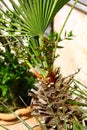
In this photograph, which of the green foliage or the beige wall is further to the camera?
the beige wall

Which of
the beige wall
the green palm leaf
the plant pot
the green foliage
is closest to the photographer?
the green palm leaf

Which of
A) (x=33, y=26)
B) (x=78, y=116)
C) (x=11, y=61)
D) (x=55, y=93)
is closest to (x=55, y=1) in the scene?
(x=33, y=26)

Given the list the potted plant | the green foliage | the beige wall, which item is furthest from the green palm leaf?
the beige wall

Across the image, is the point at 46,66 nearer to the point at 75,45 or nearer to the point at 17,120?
the point at 17,120

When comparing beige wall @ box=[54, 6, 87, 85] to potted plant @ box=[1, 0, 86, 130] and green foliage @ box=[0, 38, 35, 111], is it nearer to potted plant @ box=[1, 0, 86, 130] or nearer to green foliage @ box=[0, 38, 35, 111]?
green foliage @ box=[0, 38, 35, 111]

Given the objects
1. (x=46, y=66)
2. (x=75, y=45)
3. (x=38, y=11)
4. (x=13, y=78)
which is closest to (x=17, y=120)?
(x=13, y=78)

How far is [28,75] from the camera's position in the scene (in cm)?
316

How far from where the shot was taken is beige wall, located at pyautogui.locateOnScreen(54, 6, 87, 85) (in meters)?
3.13

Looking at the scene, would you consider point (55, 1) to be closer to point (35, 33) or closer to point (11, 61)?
point (35, 33)

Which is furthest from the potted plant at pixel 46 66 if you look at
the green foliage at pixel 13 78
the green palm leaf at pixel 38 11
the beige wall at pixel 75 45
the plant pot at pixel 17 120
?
the beige wall at pixel 75 45

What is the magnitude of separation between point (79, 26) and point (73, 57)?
34 cm

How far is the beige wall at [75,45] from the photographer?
313cm

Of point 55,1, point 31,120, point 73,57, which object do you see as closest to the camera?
point 55,1

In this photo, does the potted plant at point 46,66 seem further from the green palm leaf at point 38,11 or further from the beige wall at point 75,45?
the beige wall at point 75,45
